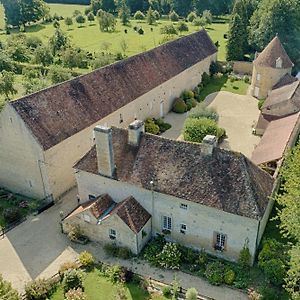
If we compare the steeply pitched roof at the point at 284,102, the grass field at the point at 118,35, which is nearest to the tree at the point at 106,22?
the grass field at the point at 118,35

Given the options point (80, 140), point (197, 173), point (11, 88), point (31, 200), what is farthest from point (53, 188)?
point (11, 88)

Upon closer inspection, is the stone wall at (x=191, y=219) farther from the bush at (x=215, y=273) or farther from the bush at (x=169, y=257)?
the bush at (x=169, y=257)

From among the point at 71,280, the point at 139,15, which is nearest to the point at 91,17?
the point at 139,15

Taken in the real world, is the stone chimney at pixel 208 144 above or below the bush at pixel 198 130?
above

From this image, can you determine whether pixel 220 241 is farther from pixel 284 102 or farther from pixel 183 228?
pixel 284 102

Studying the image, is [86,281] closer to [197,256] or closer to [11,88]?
[197,256]

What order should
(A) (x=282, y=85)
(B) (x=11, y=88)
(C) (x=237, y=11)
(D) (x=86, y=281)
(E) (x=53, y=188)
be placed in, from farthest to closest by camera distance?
(C) (x=237, y=11) < (B) (x=11, y=88) < (A) (x=282, y=85) < (E) (x=53, y=188) < (D) (x=86, y=281)

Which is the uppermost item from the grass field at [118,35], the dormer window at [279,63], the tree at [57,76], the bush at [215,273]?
the dormer window at [279,63]
